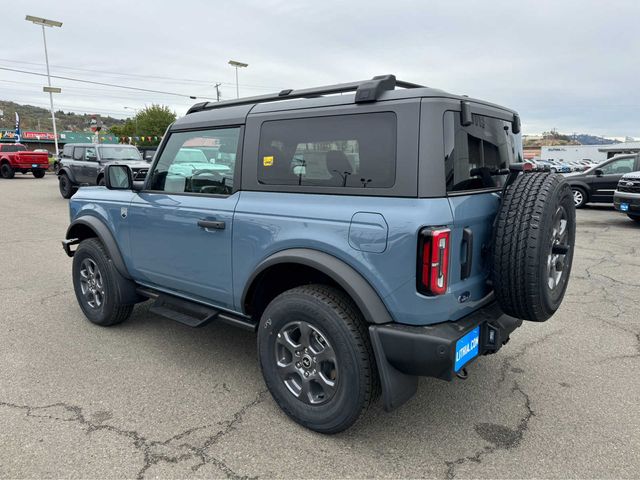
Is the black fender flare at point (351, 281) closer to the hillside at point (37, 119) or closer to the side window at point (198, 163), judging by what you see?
the side window at point (198, 163)

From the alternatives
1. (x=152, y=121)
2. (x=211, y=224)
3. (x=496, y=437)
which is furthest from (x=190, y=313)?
(x=152, y=121)

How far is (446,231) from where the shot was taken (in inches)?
89.6

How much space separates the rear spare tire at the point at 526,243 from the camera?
7.97ft

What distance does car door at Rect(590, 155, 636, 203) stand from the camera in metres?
12.2

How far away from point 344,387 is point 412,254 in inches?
33.0

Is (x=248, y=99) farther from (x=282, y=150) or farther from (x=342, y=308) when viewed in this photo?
(x=342, y=308)

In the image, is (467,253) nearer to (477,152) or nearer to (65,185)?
(477,152)

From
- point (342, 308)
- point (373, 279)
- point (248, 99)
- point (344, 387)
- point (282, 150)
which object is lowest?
point (344, 387)

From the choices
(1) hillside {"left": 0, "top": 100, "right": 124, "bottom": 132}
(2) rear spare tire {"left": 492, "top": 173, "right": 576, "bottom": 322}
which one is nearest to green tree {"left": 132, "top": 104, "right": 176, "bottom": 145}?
(1) hillside {"left": 0, "top": 100, "right": 124, "bottom": 132}

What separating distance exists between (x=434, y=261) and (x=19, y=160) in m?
26.9

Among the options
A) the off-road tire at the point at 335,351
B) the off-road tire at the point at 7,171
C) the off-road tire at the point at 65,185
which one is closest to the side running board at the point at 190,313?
the off-road tire at the point at 335,351

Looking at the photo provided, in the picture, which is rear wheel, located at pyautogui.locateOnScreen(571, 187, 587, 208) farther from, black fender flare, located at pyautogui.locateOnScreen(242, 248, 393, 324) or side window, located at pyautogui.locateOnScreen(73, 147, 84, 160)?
side window, located at pyautogui.locateOnScreen(73, 147, 84, 160)

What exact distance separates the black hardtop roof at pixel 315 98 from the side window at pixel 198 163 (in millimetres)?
112

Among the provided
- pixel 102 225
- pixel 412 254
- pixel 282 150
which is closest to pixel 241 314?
pixel 282 150
